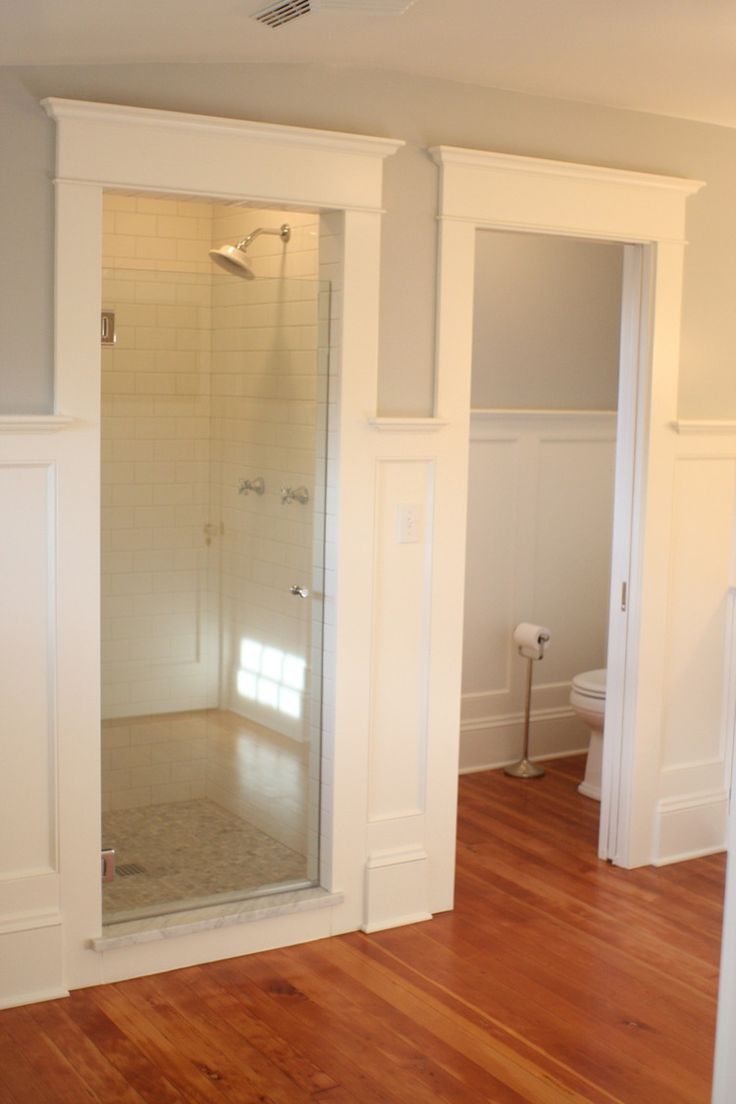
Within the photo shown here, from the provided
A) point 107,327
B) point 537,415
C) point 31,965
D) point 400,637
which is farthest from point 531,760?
point 107,327

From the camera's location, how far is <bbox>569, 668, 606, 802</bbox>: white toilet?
497 centimetres

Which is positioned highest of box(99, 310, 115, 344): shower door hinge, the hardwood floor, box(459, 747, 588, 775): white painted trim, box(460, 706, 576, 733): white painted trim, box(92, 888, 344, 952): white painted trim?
box(99, 310, 115, 344): shower door hinge

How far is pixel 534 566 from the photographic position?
5477mm

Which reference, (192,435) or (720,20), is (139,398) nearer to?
(192,435)

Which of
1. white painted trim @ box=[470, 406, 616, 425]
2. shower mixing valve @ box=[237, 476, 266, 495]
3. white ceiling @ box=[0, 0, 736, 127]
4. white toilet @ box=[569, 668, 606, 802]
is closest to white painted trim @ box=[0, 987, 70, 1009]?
shower mixing valve @ box=[237, 476, 266, 495]

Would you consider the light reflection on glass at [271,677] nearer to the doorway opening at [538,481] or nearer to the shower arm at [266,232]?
the shower arm at [266,232]

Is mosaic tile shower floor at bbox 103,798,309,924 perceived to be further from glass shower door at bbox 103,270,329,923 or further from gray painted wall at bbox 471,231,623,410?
gray painted wall at bbox 471,231,623,410

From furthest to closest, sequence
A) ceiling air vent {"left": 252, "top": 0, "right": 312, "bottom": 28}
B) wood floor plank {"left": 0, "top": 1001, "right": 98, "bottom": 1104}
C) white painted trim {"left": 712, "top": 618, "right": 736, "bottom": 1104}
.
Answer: wood floor plank {"left": 0, "top": 1001, "right": 98, "bottom": 1104} < ceiling air vent {"left": 252, "top": 0, "right": 312, "bottom": 28} < white painted trim {"left": 712, "top": 618, "right": 736, "bottom": 1104}

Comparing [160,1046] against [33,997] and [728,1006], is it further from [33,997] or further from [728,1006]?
[728,1006]

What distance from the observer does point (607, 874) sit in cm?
428

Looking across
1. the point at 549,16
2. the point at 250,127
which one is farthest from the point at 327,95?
the point at 549,16

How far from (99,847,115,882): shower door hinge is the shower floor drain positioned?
0.09 feet

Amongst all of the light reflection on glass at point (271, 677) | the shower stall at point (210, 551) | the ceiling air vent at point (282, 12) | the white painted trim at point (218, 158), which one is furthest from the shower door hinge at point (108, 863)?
the ceiling air vent at point (282, 12)

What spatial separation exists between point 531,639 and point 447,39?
2.66 m
